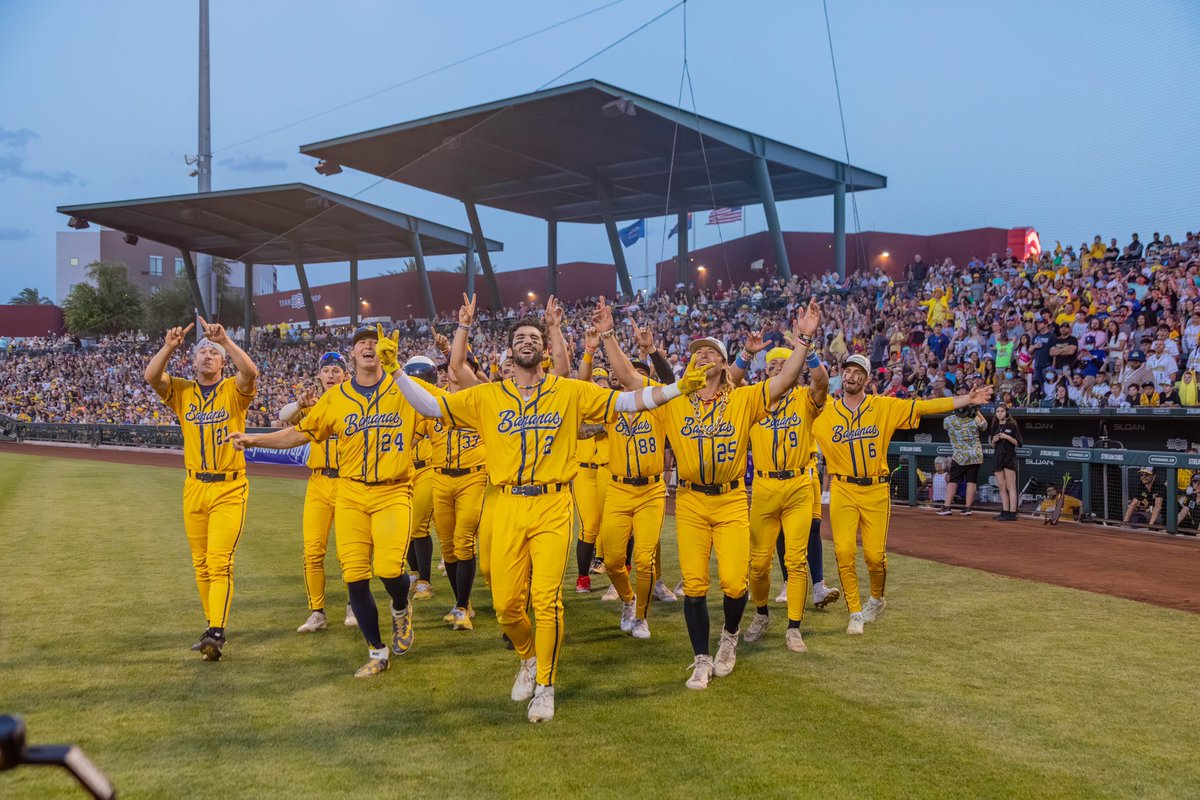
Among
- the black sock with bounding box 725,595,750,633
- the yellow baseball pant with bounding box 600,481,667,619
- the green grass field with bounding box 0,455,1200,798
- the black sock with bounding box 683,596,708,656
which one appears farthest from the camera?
the yellow baseball pant with bounding box 600,481,667,619

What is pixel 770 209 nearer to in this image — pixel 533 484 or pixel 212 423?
pixel 212 423

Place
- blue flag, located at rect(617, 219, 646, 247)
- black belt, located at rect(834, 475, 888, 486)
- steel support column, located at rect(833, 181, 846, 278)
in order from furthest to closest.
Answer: blue flag, located at rect(617, 219, 646, 247), steel support column, located at rect(833, 181, 846, 278), black belt, located at rect(834, 475, 888, 486)

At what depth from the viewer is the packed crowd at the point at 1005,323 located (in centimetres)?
1373

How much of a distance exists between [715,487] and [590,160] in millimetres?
23310

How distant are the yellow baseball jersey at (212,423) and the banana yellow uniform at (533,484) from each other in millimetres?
1991

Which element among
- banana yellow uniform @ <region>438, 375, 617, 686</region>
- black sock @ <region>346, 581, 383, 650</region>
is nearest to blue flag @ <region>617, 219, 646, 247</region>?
black sock @ <region>346, 581, 383, 650</region>

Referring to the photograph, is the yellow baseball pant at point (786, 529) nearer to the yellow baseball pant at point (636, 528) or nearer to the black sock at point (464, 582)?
the yellow baseball pant at point (636, 528)

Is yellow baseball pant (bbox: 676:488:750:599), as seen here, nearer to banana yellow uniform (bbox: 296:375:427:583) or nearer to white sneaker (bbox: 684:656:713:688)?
white sneaker (bbox: 684:656:713:688)

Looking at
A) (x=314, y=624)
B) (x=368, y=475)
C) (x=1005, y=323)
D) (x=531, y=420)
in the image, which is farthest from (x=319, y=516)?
(x=1005, y=323)

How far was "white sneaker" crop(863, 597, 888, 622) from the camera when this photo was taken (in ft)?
24.2

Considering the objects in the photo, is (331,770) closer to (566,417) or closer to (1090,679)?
(566,417)

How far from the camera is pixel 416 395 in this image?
530 cm

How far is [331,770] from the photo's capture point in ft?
13.9

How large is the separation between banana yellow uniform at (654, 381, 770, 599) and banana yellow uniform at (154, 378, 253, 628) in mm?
3123
